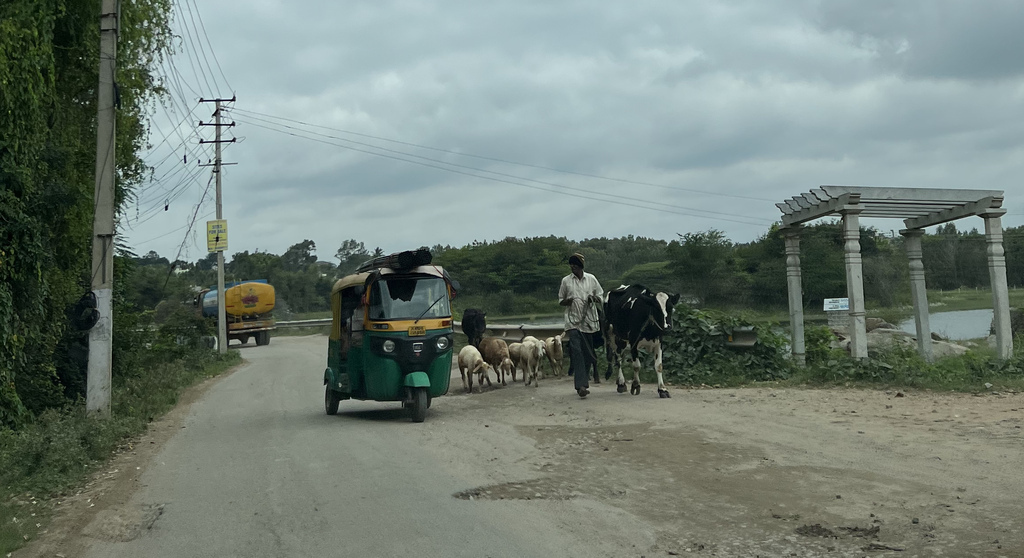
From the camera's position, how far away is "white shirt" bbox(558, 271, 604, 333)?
1418 cm

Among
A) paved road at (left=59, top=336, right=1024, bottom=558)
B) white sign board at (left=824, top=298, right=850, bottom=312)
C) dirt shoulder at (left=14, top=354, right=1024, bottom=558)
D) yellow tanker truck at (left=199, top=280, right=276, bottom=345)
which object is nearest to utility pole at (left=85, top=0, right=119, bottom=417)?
dirt shoulder at (left=14, top=354, right=1024, bottom=558)

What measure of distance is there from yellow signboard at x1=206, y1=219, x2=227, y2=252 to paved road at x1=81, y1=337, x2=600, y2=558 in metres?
26.2

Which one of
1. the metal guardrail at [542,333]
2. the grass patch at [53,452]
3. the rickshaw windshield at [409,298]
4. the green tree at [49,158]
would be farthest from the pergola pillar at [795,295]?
the green tree at [49,158]

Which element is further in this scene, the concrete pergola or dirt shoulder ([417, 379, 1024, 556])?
the concrete pergola

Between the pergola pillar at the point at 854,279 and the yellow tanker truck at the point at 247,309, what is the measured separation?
35.6m

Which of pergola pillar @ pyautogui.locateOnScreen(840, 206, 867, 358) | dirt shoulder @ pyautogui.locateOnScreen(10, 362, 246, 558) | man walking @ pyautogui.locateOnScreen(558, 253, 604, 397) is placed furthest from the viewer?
pergola pillar @ pyautogui.locateOnScreen(840, 206, 867, 358)

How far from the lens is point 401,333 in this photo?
39.7 ft

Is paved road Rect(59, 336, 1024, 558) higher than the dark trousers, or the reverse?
the dark trousers

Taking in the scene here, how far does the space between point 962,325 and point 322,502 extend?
2306 cm

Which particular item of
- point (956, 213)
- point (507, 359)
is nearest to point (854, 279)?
point (956, 213)

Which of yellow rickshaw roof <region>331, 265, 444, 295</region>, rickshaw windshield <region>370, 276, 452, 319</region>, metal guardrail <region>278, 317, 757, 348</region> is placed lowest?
metal guardrail <region>278, 317, 757, 348</region>

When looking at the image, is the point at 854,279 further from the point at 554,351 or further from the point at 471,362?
the point at 471,362

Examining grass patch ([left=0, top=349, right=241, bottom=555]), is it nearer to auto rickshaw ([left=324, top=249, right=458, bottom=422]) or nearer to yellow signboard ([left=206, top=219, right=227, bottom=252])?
auto rickshaw ([left=324, top=249, right=458, bottom=422])

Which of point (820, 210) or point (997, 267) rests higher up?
point (820, 210)
